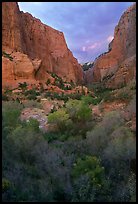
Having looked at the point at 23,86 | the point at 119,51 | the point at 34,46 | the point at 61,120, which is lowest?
the point at 61,120

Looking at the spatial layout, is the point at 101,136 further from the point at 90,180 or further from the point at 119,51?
the point at 119,51

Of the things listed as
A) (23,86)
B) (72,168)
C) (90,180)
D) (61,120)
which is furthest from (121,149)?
(23,86)

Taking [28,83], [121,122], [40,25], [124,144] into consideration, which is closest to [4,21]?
[28,83]

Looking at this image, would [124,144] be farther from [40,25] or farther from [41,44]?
[40,25]

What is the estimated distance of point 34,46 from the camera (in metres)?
42.3

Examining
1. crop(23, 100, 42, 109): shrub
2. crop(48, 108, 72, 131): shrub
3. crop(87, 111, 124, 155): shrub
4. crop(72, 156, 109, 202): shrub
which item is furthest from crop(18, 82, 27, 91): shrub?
crop(72, 156, 109, 202): shrub

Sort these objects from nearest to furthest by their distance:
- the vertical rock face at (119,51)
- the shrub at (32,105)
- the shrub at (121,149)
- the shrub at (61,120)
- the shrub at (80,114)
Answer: the shrub at (121,149), the shrub at (61,120), the shrub at (80,114), the shrub at (32,105), the vertical rock face at (119,51)

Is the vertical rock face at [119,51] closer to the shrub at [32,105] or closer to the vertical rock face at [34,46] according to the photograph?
the vertical rock face at [34,46]

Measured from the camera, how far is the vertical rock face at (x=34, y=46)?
33.9 metres

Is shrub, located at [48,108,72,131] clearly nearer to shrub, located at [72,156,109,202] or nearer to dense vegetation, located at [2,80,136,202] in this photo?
dense vegetation, located at [2,80,136,202]

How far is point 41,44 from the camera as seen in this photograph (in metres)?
43.9

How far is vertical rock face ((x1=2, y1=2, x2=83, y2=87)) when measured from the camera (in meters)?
33.9

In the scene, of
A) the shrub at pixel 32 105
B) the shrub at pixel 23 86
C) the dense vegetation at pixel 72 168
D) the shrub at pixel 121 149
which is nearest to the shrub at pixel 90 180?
the dense vegetation at pixel 72 168

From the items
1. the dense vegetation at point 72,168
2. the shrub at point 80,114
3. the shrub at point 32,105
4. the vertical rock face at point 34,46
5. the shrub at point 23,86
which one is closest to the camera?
the dense vegetation at point 72,168
